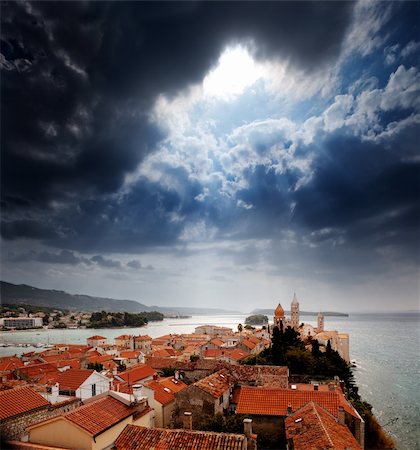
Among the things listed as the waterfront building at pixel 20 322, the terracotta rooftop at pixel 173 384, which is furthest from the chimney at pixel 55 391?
the waterfront building at pixel 20 322

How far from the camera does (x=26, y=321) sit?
10062cm

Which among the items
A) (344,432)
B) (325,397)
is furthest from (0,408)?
(325,397)

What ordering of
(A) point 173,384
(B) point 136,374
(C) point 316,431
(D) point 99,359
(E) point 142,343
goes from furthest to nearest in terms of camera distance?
(E) point 142,343
(D) point 99,359
(B) point 136,374
(A) point 173,384
(C) point 316,431

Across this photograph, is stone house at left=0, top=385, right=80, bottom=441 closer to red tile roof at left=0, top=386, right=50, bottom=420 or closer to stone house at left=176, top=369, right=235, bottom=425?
red tile roof at left=0, top=386, right=50, bottom=420

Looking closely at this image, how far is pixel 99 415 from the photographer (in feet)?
33.2

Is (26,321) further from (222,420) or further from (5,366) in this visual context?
(222,420)

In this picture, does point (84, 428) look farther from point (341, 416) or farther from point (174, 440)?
point (341, 416)

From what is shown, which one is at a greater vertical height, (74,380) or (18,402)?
(18,402)

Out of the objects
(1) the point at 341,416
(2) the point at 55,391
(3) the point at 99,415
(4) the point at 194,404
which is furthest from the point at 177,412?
(3) the point at 99,415

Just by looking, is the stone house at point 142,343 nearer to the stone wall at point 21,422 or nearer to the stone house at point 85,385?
the stone house at point 85,385

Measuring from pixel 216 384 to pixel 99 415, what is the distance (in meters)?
9.47

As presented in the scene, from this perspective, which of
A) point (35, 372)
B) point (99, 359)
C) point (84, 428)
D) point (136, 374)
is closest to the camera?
point (84, 428)

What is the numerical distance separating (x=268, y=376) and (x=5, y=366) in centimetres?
2485

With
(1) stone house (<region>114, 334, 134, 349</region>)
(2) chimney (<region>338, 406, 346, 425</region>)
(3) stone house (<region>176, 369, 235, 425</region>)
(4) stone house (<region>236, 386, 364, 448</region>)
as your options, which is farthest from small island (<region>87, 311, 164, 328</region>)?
(2) chimney (<region>338, 406, 346, 425</region>)
